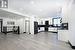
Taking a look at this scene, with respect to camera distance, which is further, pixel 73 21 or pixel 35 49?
pixel 73 21

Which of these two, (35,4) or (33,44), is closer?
(33,44)

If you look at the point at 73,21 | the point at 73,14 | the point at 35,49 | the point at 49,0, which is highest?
the point at 49,0

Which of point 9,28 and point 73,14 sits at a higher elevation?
point 73,14

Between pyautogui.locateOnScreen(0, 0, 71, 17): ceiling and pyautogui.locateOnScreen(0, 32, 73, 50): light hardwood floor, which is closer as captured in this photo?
pyautogui.locateOnScreen(0, 32, 73, 50): light hardwood floor

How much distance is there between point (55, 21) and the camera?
2341 cm

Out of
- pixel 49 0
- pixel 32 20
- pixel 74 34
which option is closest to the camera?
pixel 74 34

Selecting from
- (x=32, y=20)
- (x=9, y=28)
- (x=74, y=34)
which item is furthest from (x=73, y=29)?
(x=9, y=28)

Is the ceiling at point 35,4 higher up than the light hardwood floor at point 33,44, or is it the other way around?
the ceiling at point 35,4

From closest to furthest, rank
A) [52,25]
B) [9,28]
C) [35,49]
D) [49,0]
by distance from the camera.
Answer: [35,49], [49,0], [9,28], [52,25]

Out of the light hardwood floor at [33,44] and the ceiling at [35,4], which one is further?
the ceiling at [35,4]

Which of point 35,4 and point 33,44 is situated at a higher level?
point 35,4

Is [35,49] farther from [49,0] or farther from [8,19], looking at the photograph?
[8,19]

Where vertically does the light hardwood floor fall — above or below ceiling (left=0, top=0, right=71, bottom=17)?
below

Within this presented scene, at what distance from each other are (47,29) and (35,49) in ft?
56.5
